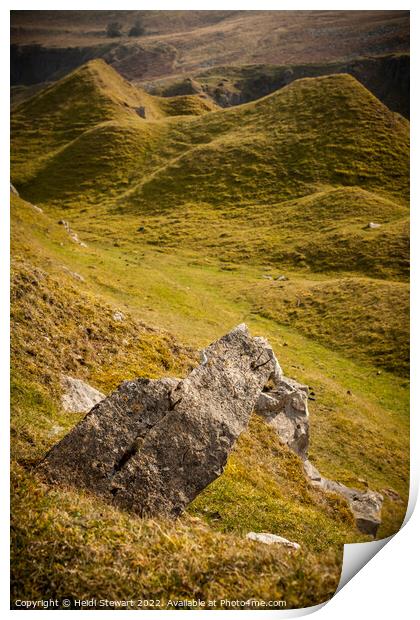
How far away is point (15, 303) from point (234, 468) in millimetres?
9495

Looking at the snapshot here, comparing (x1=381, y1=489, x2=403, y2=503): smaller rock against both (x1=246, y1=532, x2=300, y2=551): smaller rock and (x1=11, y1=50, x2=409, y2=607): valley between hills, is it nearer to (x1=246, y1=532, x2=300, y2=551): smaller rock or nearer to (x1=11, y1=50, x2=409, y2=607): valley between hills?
(x1=11, y1=50, x2=409, y2=607): valley between hills

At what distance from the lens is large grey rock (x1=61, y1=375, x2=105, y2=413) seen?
13.9 metres

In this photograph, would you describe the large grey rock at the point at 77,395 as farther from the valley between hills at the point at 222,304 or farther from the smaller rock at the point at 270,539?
the smaller rock at the point at 270,539

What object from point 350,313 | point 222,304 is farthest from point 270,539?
point 350,313

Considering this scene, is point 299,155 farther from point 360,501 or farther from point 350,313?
point 360,501

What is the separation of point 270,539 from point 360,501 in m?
6.98

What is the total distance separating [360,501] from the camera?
54.1ft

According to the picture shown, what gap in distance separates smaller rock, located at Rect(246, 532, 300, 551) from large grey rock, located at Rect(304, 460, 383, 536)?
5.45 meters

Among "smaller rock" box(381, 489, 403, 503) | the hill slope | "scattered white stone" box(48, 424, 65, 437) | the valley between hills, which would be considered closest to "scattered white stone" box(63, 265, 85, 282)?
the valley between hills

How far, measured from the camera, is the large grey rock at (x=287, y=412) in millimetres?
18156

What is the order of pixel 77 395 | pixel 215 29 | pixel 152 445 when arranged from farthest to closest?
pixel 215 29
pixel 77 395
pixel 152 445

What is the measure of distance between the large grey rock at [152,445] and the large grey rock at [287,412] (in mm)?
6612

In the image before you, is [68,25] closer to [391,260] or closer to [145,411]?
[145,411]

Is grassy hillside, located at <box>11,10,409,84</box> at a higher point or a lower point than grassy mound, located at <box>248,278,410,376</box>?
higher
